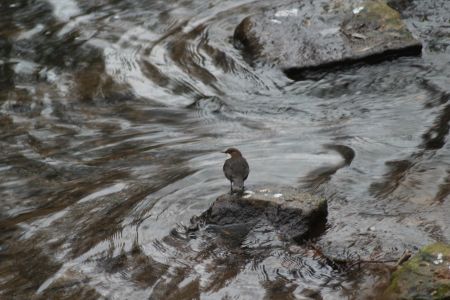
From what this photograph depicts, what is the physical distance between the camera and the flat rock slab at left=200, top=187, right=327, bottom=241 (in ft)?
18.3

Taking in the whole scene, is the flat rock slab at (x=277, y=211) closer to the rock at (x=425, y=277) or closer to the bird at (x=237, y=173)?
the bird at (x=237, y=173)

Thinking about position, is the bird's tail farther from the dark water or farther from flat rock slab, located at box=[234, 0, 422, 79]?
flat rock slab, located at box=[234, 0, 422, 79]

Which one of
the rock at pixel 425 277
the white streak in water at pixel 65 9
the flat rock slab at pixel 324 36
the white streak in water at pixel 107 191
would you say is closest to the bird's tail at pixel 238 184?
the white streak in water at pixel 107 191

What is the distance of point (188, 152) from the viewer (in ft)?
25.8

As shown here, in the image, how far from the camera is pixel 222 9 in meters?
12.0

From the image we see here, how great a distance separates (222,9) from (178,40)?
1305mm

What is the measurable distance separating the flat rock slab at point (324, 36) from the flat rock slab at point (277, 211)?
12.4 feet

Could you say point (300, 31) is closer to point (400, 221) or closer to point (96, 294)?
point (400, 221)

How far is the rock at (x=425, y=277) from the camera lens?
4.25 m

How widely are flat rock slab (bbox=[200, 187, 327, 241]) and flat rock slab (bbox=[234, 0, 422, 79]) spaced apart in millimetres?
3786

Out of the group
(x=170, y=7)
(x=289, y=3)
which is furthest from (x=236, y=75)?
(x=170, y=7)

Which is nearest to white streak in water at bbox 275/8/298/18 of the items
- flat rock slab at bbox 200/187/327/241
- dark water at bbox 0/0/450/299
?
dark water at bbox 0/0/450/299

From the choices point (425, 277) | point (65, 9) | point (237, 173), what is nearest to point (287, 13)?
point (65, 9)

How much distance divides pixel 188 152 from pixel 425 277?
390 cm
